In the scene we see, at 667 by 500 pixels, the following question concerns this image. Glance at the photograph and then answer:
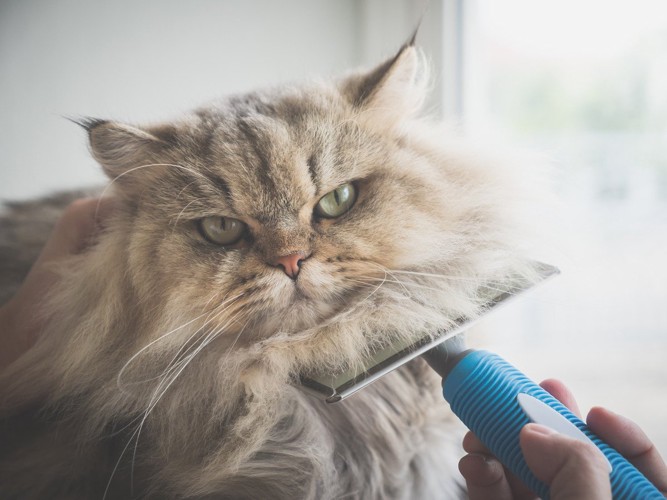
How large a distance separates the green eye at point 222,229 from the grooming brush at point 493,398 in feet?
0.96

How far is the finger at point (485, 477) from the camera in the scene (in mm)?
754

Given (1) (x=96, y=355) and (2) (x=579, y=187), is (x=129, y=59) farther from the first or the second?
(2) (x=579, y=187)

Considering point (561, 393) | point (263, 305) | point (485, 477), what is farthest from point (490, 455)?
point (263, 305)

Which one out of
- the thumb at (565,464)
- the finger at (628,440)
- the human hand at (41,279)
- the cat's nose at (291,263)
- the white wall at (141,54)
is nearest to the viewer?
the thumb at (565,464)

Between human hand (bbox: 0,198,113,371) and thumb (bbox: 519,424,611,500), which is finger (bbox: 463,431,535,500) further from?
human hand (bbox: 0,198,113,371)

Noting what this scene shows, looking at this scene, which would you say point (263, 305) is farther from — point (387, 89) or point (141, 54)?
point (141, 54)

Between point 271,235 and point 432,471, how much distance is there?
0.51m

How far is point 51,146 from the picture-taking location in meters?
1.68

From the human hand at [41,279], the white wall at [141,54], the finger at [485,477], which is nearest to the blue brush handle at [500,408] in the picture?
the finger at [485,477]

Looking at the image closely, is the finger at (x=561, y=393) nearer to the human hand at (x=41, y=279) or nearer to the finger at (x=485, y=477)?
the finger at (x=485, y=477)

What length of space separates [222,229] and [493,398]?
0.52 m

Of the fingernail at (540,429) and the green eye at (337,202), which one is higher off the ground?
the green eye at (337,202)

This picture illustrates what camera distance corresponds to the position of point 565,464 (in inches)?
21.7

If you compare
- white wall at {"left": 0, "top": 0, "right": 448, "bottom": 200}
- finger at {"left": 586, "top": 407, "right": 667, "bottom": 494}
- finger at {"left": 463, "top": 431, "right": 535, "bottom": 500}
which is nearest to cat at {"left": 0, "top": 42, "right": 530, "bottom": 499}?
finger at {"left": 463, "top": 431, "right": 535, "bottom": 500}
